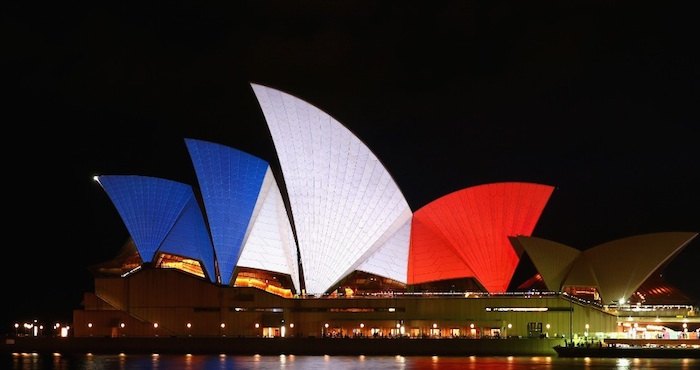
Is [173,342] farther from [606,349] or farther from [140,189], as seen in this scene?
[606,349]

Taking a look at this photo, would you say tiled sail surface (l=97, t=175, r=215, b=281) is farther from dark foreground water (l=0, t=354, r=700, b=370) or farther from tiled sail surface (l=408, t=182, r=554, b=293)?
tiled sail surface (l=408, t=182, r=554, b=293)

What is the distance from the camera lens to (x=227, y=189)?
59.2 meters

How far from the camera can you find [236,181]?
59.2 m

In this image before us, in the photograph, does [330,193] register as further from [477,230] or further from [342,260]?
[477,230]

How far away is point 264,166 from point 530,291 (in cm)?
1937

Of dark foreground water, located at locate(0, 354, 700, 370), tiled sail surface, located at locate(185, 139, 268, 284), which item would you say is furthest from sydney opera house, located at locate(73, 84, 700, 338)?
dark foreground water, located at locate(0, 354, 700, 370)

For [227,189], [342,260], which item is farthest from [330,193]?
[227,189]

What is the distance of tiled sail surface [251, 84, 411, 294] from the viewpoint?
57406mm

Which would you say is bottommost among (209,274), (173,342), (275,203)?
(173,342)

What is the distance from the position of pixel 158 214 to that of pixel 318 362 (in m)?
17.1

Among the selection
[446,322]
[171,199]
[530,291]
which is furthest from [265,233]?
[530,291]

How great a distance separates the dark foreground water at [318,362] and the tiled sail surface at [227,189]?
26.0 ft

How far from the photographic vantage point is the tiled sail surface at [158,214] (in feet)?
201

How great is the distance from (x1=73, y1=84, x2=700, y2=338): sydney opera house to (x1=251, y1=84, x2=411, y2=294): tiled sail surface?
0.09 metres
